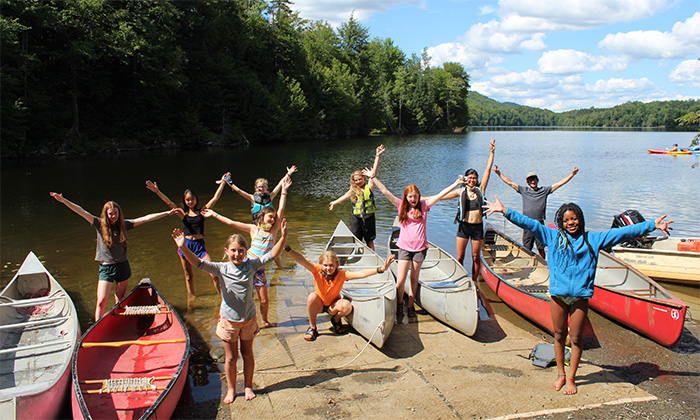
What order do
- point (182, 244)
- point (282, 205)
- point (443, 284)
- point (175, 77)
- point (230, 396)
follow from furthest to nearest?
point (175, 77), point (443, 284), point (282, 205), point (230, 396), point (182, 244)

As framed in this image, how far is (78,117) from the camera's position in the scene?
118 ft

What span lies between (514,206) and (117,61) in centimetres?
3362

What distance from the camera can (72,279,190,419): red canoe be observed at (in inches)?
169

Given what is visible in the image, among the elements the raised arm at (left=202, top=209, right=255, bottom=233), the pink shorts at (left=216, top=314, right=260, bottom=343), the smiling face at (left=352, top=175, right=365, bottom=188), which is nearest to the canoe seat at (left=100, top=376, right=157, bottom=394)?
the pink shorts at (left=216, top=314, right=260, bottom=343)

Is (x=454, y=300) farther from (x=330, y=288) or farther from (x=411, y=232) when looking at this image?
Answer: (x=330, y=288)

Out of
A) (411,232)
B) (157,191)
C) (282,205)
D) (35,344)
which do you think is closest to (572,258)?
(411,232)

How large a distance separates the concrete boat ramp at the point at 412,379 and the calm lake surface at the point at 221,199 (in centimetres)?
85

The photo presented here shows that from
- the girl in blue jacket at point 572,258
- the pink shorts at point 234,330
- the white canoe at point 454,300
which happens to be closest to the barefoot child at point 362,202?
the white canoe at point 454,300

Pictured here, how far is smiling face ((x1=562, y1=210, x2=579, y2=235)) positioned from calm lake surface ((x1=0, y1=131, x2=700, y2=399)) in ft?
13.0

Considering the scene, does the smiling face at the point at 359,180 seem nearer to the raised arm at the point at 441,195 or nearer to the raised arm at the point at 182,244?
the raised arm at the point at 441,195

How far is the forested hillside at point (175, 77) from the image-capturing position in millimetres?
30516

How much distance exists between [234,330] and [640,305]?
526 cm

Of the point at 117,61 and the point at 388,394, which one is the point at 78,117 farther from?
the point at 388,394

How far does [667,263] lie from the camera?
28.5 feet
